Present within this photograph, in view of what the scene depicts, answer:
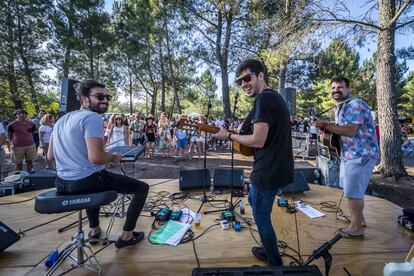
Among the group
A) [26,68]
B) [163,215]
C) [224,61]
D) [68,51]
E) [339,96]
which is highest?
[68,51]

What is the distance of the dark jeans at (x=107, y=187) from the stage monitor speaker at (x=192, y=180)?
1.94 m

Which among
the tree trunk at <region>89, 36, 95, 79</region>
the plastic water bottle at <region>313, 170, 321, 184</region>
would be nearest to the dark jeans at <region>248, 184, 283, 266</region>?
the plastic water bottle at <region>313, 170, 321, 184</region>

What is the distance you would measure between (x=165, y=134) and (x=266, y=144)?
27.9ft

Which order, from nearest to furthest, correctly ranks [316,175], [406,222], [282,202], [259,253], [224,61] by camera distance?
[259,253] → [406,222] → [282,202] → [316,175] → [224,61]

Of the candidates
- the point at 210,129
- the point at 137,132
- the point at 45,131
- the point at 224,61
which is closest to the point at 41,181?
the point at 45,131

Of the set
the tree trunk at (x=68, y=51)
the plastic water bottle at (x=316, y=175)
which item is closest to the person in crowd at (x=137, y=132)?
the plastic water bottle at (x=316, y=175)

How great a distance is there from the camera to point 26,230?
297cm

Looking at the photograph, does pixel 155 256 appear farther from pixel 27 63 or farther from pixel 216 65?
pixel 27 63

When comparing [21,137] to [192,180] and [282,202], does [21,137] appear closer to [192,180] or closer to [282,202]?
[192,180]

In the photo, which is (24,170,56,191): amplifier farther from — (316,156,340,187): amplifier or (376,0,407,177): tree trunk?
(376,0,407,177): tree trunk

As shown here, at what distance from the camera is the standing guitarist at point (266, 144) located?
5.93 feet

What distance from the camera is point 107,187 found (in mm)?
2271

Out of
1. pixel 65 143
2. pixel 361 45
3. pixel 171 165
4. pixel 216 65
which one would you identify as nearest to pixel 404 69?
pixel 216 65

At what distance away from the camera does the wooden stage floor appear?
7.32ft
